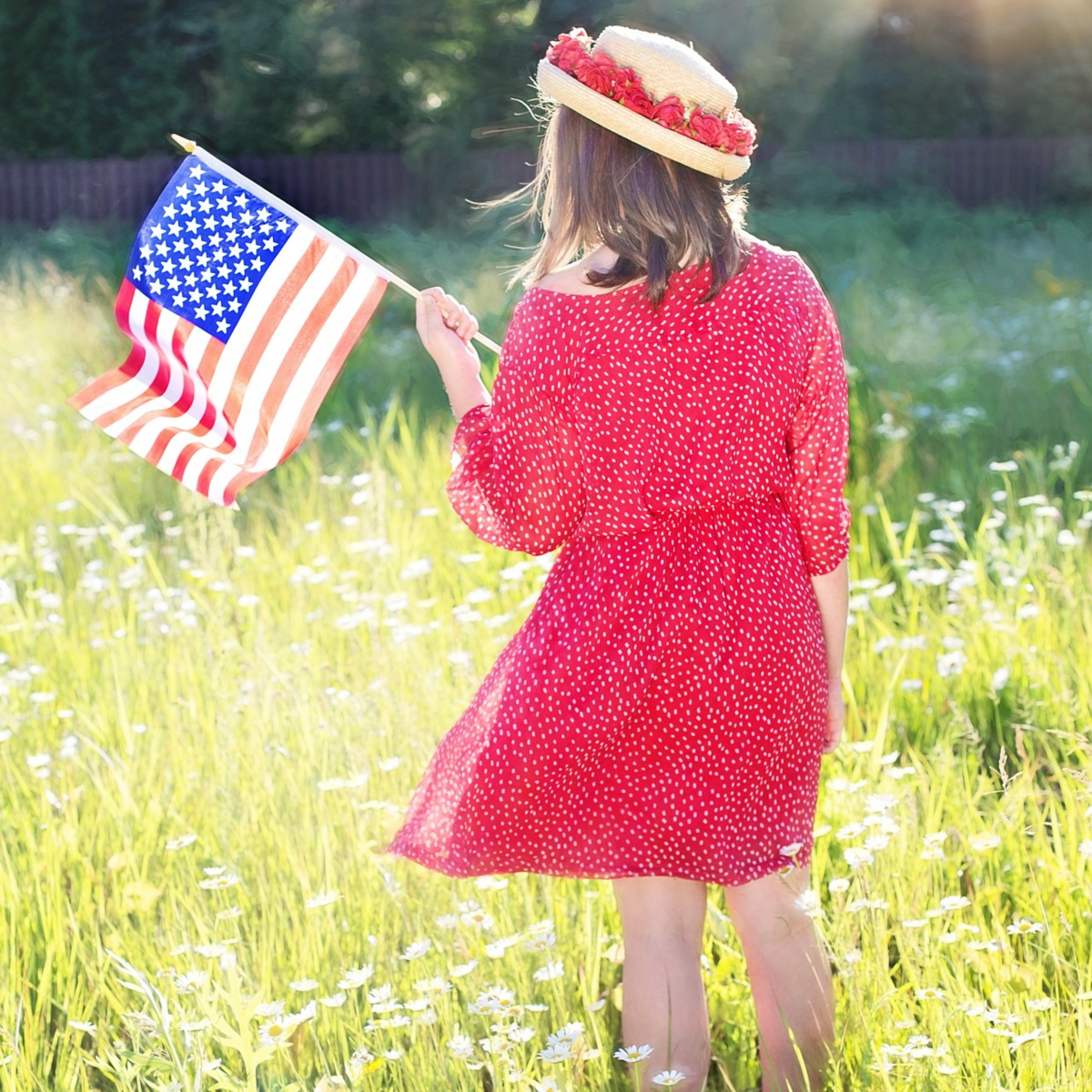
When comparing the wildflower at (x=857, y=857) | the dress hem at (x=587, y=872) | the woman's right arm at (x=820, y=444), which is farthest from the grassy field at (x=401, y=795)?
the woman's right arm at (x=820, y=444)

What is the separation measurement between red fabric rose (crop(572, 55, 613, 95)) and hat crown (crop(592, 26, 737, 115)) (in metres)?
0.02

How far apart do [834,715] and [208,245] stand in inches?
57.4

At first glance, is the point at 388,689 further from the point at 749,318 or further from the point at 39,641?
the point at 749,318

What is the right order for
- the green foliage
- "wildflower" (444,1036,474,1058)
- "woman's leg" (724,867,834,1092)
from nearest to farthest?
1. "wildflower" (444,1036,474,1058)
2. "woman's leg" (724,867,834,1092)
3. the green foliage

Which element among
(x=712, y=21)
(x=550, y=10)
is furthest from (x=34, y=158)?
(x=712, y=21)

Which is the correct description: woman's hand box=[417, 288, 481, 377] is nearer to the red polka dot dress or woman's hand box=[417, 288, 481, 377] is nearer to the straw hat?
the red polka dot dress

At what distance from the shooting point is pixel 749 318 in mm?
2188

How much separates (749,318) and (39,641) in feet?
8.77

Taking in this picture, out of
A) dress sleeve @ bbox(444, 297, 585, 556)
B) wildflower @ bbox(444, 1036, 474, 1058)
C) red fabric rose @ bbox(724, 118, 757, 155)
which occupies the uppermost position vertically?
red fabric rose @ bbox(724, 118, 757, 155)

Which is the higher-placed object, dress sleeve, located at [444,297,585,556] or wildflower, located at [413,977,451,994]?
dress sleeve, located at [444,297,585,556]

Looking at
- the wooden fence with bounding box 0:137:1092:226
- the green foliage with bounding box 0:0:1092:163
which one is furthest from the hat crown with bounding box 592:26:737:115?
the wooden fence with bounding box 0:137:1092:226

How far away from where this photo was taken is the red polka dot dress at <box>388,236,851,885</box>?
218 centimetres

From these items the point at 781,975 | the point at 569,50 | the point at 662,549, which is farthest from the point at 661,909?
the point at 569,50

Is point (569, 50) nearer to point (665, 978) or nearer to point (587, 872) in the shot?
point (587, 872)
